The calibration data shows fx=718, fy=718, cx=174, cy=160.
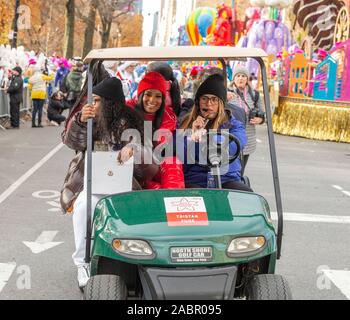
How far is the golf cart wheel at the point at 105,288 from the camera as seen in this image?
357cm

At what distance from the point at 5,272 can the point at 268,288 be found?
2.45m

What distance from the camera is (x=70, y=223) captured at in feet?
23.6

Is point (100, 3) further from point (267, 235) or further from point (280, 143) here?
point (267, 235)

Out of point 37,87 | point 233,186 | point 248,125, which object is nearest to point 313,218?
point 248,125

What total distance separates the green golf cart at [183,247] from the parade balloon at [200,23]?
43.3 meters

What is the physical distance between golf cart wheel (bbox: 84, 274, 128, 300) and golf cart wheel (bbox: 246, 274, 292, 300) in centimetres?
67

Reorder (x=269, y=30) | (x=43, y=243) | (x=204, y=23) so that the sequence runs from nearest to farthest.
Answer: (x=43, y=243) < (x=269, y=30) < (x=204, y=23)

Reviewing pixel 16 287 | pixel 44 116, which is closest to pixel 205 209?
pixel 16 287

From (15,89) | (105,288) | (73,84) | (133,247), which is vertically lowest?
(15,89)

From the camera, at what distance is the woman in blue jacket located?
15.1 ft

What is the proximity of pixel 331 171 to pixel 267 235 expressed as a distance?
884 cm

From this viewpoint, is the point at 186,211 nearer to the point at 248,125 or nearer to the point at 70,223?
the point at 70,223

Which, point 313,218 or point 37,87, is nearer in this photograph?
point 313,218
